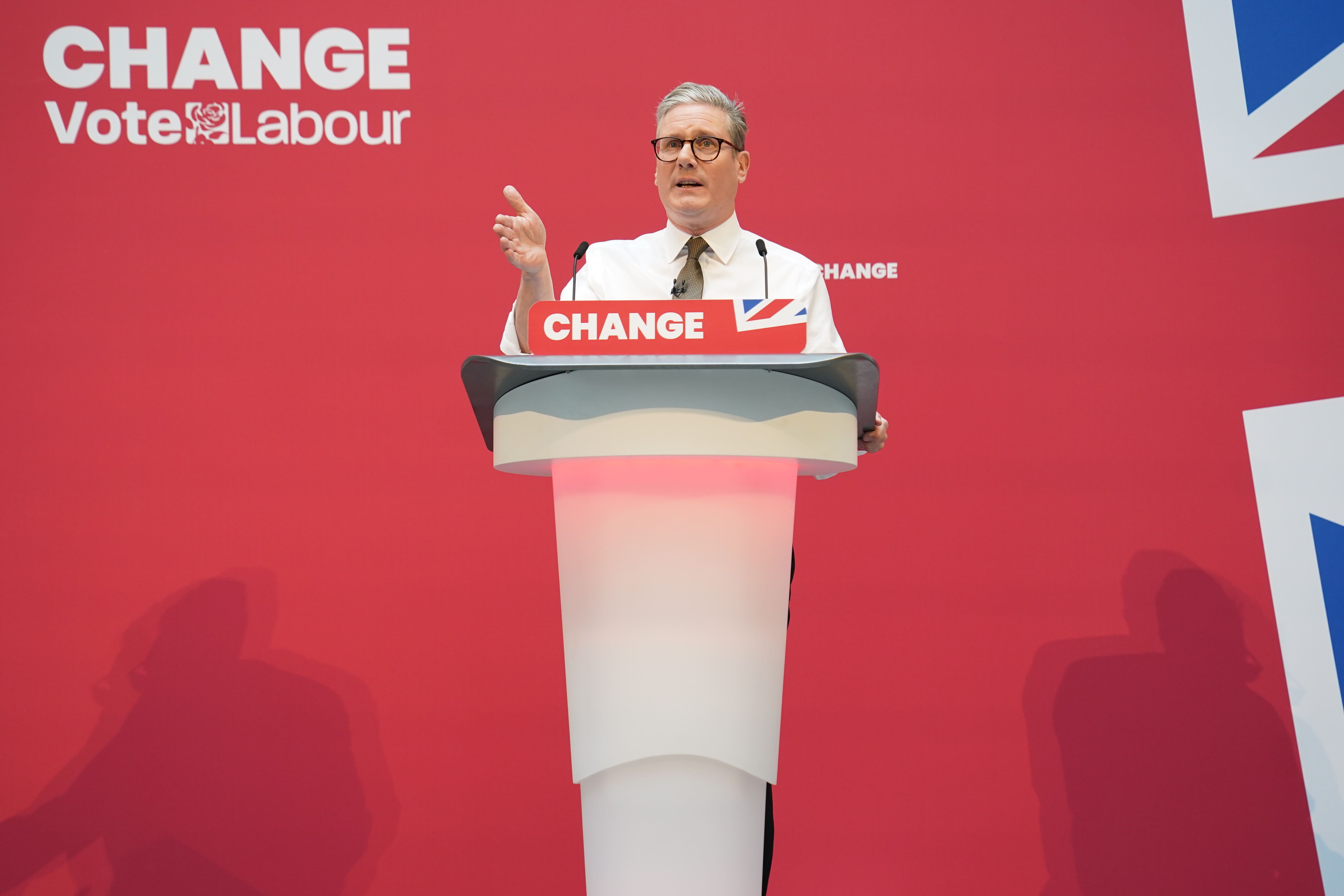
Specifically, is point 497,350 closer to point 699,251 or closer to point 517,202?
point 699,251

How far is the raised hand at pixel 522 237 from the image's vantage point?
1388 millimetres

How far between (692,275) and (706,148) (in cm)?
22

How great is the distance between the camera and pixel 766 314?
1.15 m

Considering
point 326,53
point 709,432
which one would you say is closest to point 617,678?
point 709,432

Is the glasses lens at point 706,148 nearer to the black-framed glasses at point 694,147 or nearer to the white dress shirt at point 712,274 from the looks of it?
the black-framed glasses at point 694,147

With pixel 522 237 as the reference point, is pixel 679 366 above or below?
below

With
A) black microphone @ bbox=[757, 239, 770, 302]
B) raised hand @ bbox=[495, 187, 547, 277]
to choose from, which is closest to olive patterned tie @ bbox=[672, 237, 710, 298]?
black microphone @ bbox=[757, 239, 770, 302]

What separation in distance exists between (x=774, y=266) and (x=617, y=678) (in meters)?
0.90

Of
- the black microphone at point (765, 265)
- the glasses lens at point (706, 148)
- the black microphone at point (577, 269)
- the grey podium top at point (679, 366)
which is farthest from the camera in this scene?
the glasses lens at point (706, 148)

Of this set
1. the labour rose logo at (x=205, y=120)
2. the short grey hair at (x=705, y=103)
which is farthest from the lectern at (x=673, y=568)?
the labour rose logo at (x=205, y=120)

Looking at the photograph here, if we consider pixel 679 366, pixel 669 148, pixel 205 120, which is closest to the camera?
pixel 679 366

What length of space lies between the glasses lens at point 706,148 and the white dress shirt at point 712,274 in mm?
155

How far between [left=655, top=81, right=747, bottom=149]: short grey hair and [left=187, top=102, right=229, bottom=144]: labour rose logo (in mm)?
1419

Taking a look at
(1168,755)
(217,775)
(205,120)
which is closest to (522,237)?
(205,120)
